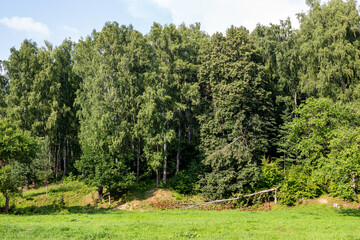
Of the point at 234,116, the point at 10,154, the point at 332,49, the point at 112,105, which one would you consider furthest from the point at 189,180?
the point at 332,49

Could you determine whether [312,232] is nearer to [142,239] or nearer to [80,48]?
[142,239]

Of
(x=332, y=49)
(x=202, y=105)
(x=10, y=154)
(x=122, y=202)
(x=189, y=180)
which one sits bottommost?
(x=122, y=202)

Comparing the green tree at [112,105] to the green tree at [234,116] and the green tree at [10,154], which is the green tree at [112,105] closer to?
the green tree at [10,154]

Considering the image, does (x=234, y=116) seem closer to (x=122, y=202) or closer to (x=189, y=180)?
(x=189, y=180)

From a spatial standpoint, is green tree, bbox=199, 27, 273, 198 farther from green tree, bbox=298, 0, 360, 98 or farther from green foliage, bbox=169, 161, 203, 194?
green tree, bbox=298, 0, 360, 98

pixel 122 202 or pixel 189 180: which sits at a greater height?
pixel 189 180

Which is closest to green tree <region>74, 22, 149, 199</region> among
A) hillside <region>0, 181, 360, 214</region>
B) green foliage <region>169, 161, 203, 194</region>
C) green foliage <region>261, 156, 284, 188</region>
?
hillside <region>0, 181, 360, 214</region>

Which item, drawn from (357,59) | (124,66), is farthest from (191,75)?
(357,59)

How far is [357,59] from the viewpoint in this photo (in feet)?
98.8

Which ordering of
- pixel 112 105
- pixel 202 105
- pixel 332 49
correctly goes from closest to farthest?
pixel 332 49 < pixel 112 105 < pixel 202 105

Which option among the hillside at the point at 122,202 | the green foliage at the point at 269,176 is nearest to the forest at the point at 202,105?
the green foliage at the point at 269,176

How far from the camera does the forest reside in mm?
29016

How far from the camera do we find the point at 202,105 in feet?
118

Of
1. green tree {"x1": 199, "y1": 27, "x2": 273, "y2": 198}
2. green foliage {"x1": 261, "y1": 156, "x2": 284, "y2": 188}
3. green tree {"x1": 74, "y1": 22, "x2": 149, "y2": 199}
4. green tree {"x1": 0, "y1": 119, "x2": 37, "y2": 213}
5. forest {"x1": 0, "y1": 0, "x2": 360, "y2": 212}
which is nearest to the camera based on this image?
green tree {"x1": 0, "y1": 119, "x2": 37, "y2": 213}
